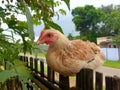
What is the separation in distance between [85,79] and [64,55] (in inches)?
6.4

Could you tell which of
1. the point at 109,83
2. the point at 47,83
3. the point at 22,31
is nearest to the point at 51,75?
the point at 47,83

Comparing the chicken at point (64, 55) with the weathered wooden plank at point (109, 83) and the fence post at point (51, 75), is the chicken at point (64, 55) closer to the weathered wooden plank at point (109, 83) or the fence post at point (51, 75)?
the weathered wooden plank at point (109, 83)

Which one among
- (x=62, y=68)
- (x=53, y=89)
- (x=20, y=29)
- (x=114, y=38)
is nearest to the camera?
(x=20, y=29)

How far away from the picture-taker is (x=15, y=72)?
0.68 meters

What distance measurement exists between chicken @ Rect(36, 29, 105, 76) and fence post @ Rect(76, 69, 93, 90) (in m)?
0.03

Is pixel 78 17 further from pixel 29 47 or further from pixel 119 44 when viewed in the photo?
pixel 29 47

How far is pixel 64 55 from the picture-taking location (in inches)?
49.2

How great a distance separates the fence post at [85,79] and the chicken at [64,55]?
0.03m

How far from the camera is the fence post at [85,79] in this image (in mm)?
1314

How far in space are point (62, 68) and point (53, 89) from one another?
0.54 metres

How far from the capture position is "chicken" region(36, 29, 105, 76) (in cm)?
122

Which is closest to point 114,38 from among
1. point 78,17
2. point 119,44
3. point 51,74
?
point 119,44

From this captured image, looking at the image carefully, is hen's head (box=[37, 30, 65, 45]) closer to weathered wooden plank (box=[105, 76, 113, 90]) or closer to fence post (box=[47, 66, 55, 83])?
weathered wooden plank (box=[105, 76, 113, 90])

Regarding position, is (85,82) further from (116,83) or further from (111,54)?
(111,54)
